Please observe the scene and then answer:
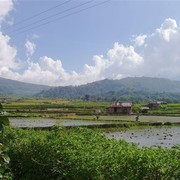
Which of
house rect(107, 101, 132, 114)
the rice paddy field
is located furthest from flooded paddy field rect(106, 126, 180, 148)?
house rect(107, 101, 132, 114)

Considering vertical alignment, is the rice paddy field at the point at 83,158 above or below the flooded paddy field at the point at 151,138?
above

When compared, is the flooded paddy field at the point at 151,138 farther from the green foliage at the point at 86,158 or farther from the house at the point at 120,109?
the house at the point at 120,109

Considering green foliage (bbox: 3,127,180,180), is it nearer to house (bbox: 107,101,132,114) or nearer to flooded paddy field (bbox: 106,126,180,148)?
flooded paddy field (bbox: 106,126,180,148)

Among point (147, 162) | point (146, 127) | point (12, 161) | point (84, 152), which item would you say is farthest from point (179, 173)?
point (146, 127)

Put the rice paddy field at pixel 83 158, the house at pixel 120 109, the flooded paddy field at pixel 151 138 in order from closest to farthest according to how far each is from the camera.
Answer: the rice paddy field at pixel 83 158 < the flooded paddy field at pixel 151 138 < the house at pixel 120 109

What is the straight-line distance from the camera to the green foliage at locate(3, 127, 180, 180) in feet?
22.0

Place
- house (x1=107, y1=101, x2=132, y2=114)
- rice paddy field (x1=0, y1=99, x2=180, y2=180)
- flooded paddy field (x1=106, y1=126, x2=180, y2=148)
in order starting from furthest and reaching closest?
1. house (x1=107, y1=101, x2=132, y2=114)
2. flooded paddy field (x1=106, y1=126, x2=180, y2=148)
3. rice paddy field (x1=0, y1=99, x2=180, y2=180)

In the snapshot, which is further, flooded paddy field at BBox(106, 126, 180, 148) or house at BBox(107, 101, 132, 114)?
house at BBox(107, 101, 132, 114)

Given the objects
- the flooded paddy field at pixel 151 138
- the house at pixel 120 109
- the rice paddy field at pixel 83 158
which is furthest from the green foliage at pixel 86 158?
the house at pixel 120 109

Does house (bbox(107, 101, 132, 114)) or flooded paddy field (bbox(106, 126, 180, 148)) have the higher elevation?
house (bbox(107, 101, 132, 114))

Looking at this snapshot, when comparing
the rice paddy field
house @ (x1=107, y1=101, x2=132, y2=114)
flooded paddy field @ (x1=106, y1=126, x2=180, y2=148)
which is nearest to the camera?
the rice paddy field

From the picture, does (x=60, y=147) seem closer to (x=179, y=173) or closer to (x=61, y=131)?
(x=61, y=131)

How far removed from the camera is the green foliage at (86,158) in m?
6.72

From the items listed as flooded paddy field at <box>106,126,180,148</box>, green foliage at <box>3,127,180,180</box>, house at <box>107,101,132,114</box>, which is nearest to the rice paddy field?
green foliage at <box>3,127,180,180</box>
